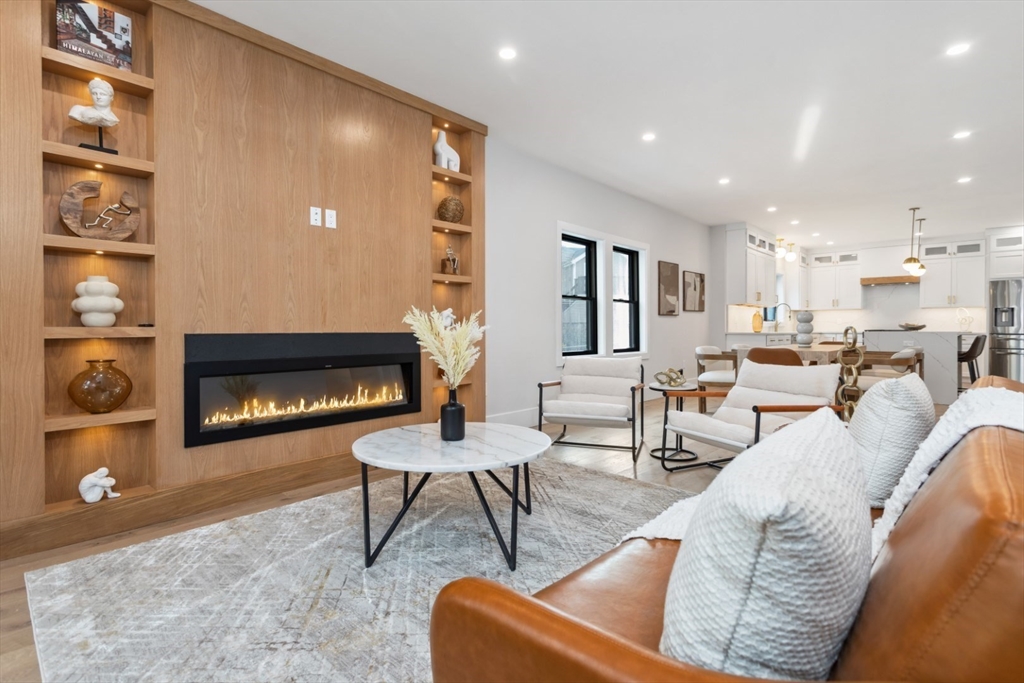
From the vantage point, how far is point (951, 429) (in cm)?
97

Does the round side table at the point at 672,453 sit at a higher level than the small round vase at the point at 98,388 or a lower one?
lower

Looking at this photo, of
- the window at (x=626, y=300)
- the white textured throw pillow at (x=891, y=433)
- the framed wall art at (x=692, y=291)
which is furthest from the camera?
the framed wall art at (x=692, y=291)

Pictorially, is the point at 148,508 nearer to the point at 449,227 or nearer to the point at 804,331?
the point at 449,227

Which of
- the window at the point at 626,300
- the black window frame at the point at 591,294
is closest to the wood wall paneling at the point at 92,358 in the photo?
the black window frame at the point at 591,294

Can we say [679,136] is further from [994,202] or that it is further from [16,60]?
[994,202]

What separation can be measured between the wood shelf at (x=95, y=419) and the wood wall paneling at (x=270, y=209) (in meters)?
0.08

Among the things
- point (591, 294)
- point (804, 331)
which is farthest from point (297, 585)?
point (804, 331)

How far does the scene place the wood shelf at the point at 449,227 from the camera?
13.3ft

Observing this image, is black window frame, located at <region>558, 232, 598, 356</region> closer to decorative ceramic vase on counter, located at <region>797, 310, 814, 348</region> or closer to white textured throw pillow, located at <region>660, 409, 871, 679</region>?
decorative ceramic vase on counter, located at <region>797, 310, 814, 348</region>

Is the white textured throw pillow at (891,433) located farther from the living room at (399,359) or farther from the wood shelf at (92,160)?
the wood shelf at (92,160)

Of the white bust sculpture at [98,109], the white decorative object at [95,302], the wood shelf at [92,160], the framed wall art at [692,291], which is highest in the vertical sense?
the white bust sculpture at [98,109]

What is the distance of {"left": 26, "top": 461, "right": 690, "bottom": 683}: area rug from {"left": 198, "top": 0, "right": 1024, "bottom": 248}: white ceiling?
2.68 metres

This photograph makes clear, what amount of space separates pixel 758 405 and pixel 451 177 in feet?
9.34

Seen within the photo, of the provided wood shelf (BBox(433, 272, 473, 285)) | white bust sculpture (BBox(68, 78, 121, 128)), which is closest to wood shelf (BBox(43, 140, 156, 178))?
white bust sculpture (BBox(68, 78, 121, 128))
